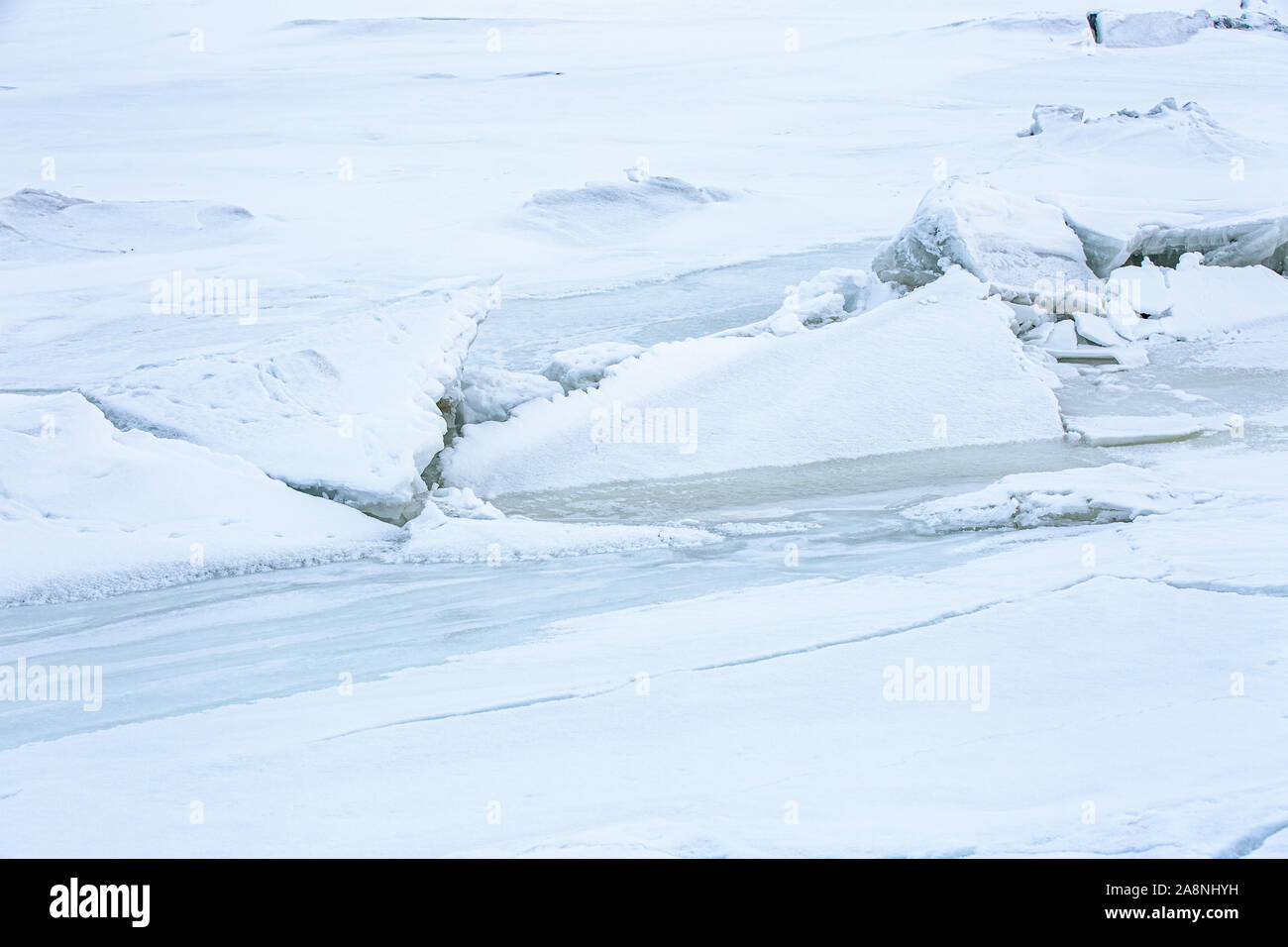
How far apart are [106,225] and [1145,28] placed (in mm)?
16320

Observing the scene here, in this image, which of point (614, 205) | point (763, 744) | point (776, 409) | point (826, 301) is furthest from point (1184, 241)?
point (763, 744)

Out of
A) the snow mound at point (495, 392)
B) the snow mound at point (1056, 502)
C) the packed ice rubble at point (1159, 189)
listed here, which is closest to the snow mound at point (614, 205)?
the packed ice rubble at point (1159, 189)

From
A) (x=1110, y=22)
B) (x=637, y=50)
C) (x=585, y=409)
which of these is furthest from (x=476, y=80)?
(x=585, y=409)

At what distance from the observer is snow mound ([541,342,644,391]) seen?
5.75 meters

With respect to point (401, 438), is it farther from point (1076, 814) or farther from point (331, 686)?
point (1076, 814)

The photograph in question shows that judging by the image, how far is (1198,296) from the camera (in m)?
6.84

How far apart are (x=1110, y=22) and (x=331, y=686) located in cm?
1982

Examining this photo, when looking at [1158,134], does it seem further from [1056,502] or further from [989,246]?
[1056,502]

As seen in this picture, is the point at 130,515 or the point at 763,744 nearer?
the point at 763,744

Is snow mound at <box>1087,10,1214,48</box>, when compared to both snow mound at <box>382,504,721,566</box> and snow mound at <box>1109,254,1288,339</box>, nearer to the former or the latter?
snow mound at <box>1109,254,1288,339</box>

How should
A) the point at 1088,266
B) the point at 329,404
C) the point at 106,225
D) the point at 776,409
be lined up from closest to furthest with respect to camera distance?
1. the point at 329,404
2. the point at 776,409
3. the point at 1088,266
4. the point at 106,225

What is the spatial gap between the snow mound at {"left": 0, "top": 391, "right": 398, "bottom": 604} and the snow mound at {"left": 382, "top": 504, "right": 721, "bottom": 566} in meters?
0.17

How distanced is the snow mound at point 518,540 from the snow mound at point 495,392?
1257mm
